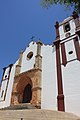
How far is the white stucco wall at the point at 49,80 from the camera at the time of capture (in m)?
14.0

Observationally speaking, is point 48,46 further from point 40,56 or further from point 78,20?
point 78,20

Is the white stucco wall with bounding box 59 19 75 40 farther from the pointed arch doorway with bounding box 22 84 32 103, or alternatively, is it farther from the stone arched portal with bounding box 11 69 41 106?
the pointed arch doorway with bounding box 22 84 32 103

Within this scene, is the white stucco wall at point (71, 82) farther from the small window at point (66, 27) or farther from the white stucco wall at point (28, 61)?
the white stucco wall at point (28, 61)

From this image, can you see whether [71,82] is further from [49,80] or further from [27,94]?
[27,94]

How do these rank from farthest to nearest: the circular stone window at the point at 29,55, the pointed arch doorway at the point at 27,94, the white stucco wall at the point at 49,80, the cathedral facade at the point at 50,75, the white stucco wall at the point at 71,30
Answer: the circular stone window at the point at 29,55, the pointed arch doorway at the point at 27,94, the white stucco wall at the point at 71,30, the white stucco wall at the point at 49,80, the cathedral facade at the point at 50,75

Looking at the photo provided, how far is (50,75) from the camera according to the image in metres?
15.4

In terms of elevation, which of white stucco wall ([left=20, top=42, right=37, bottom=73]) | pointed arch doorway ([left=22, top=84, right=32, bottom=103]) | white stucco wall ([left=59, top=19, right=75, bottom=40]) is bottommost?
pointed arch doorway ([left=22, top=84, right=32, bottom=103])

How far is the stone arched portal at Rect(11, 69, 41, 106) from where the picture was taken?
49.8 ft

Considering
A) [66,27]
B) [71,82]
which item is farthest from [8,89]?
[66,27]

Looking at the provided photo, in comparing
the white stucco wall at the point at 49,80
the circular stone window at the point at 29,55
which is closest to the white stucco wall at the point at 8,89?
the circular stone window at the point at 29,55

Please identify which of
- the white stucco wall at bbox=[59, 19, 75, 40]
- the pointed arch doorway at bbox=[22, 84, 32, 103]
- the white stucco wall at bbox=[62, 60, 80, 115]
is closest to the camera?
the white stucco wall at bbox=[62, 60, 80, 115]

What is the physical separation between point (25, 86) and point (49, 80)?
3.98 meters

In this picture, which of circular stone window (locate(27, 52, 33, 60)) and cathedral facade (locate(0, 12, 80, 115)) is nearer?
cathedral facade (locate(0, 12, 80, 115))

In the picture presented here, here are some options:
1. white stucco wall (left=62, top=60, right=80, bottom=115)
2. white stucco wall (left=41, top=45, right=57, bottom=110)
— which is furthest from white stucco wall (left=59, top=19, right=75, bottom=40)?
white stucco wall (left=62, top=60, right=80, bottom=115)
